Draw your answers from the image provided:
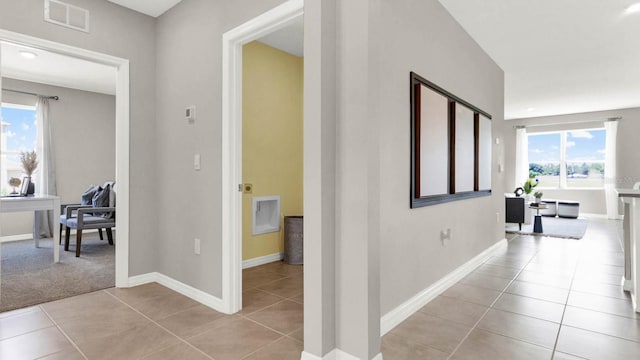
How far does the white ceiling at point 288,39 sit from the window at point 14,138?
15.1 ft

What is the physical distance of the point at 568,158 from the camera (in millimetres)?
8617

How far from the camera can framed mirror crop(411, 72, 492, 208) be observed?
2.45 m

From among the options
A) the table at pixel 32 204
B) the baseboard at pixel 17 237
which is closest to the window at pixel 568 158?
the table at pixel 32 204

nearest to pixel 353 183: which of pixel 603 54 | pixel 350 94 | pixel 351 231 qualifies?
pixel 351 231

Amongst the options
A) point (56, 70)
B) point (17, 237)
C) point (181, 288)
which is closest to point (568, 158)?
point (181, 288)

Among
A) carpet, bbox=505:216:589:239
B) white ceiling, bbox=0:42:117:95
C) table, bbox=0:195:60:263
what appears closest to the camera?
table, bbox=0:195:60:263

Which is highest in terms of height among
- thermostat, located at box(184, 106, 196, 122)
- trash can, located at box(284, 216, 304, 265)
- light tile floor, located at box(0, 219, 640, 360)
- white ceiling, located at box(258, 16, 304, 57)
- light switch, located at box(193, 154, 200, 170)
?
white ceiling, located at box(258, 16, 304, 57)

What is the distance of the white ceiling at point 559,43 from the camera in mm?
2920

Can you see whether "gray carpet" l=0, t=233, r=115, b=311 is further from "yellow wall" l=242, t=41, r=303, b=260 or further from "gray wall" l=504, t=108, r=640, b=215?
"gray wall" l=504, t=108, r=640, b=215

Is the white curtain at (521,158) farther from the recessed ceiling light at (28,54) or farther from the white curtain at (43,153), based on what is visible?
the white curtain at (43,153)

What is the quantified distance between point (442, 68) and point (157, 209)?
298 cm

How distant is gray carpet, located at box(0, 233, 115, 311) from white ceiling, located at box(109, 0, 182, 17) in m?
2.58

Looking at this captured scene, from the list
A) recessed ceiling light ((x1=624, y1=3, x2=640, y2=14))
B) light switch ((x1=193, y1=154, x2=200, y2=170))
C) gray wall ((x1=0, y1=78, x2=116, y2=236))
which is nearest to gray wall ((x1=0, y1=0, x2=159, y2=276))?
light switch ((x1=193, y1=154, x2=200, y2=170))

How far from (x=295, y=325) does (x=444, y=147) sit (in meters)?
1.93
